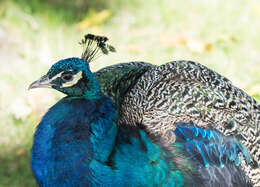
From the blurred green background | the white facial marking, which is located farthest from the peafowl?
the blurred green background

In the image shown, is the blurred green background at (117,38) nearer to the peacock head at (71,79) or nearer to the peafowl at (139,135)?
the peafowl at (139,135)

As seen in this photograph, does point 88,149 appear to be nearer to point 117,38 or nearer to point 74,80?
point 74,80

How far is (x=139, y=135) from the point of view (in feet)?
5.86

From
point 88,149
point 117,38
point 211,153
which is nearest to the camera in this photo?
point 88,149

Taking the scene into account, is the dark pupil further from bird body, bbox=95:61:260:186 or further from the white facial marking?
bird body, bbox=95:61:260:186

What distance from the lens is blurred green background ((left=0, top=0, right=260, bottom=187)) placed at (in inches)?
115

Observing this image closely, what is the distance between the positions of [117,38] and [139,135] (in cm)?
185

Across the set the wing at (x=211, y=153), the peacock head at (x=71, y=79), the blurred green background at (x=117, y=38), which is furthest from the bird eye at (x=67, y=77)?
the blurred green background at (x=117, y=38)

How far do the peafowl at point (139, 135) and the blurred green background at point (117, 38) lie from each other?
0.85 meters

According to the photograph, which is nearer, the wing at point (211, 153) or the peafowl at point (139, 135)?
the peafowl at point (139, 135)

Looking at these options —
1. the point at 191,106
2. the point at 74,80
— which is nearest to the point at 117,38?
the point at 191,106

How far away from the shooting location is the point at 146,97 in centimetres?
198

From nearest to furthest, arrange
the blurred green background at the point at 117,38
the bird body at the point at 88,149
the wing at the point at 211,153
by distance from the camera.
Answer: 1. the bird body at the point at 88,149
2. the wing at the point at 211,153
3. the blurred green background at the point at 117,38

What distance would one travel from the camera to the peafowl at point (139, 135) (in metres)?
1.70
